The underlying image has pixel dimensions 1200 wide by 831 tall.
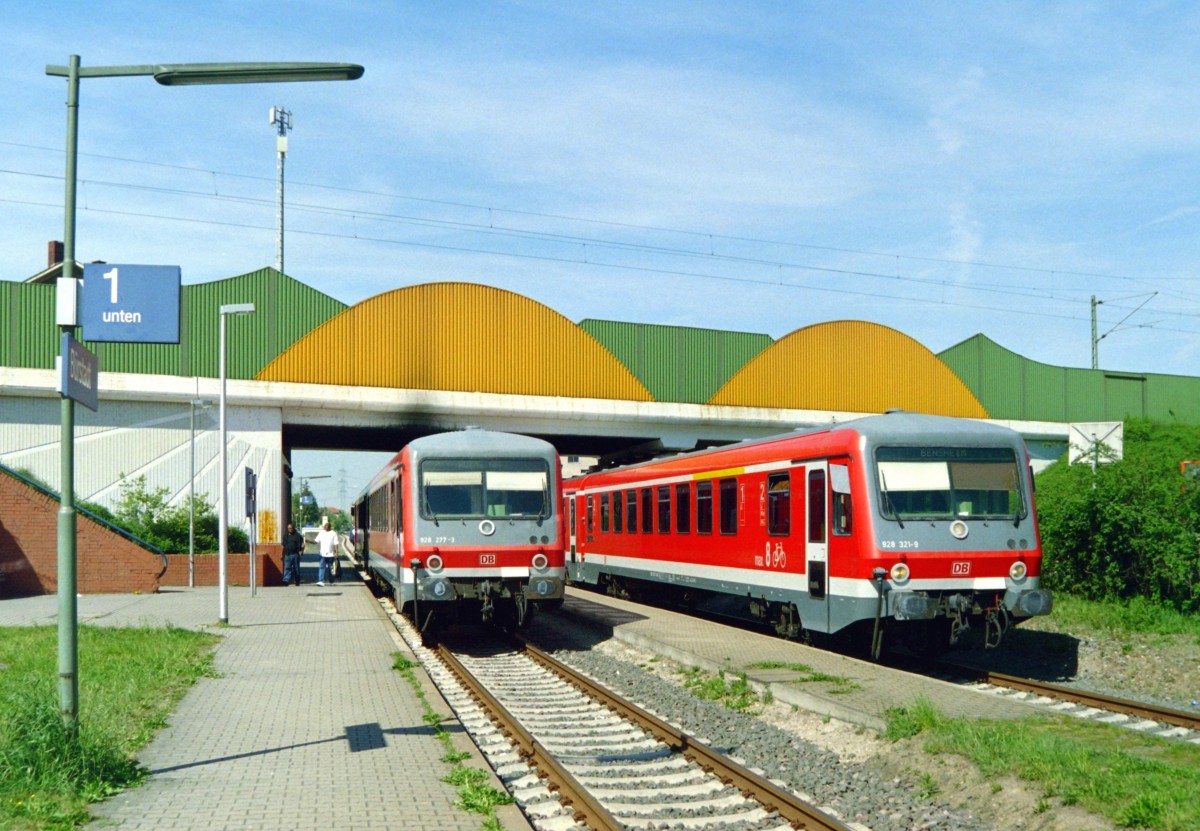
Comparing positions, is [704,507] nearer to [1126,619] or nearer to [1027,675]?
[1027,675]

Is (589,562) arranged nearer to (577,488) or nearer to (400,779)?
(577,488)

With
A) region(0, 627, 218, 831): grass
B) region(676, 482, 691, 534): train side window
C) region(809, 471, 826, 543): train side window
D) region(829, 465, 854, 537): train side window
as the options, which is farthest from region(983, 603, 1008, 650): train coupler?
region(0, 627, 218, 831): grass

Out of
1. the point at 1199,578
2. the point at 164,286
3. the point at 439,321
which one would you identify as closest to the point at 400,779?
the point at 164,286

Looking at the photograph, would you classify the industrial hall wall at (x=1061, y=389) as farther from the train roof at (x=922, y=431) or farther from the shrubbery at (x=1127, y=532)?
the train roof at (x=922, y=431)

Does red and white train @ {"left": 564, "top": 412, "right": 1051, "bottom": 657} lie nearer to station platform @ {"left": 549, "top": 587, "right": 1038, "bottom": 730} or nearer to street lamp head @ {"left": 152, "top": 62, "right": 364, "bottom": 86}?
station platform @ {"left": 549, "top": 587, "right": 1038, "bottom": 730}

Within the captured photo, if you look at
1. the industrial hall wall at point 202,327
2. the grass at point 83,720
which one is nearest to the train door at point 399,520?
the grass at point 83,720

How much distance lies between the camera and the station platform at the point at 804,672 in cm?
1068

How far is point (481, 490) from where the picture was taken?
660 inches

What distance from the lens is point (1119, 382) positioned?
50469mm

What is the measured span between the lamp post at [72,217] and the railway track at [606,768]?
3.28m

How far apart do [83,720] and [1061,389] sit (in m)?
46.6

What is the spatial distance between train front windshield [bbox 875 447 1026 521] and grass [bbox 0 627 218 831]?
8326 mm

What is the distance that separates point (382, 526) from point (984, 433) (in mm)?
11717

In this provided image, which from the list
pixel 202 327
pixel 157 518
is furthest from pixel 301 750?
pixel 202 327
